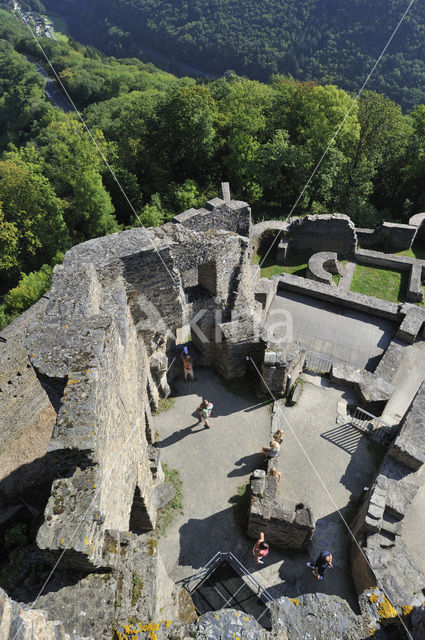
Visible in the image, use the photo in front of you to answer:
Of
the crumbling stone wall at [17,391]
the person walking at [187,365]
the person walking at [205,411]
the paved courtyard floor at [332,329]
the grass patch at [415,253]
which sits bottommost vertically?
the crumbling stone wall at [17,391]

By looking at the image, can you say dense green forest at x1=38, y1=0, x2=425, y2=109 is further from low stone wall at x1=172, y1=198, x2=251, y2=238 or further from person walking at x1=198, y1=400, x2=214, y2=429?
person walking at x1=198, y1=400, x2=214, y2=429

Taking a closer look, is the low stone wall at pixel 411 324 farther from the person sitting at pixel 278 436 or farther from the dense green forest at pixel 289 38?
the dense green forest at pixel 289 38


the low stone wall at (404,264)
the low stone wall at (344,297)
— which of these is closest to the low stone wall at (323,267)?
the low stone wall at (344,297)

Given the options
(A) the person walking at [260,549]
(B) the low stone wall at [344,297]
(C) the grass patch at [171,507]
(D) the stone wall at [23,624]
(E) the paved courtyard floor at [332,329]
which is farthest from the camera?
(B) the low stone wall at [344,297]

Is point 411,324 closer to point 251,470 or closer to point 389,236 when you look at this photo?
point 389,236

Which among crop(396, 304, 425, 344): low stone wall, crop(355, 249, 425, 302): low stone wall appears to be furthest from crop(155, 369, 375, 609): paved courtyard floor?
crop(355, 249, 425, 302): low stone wall

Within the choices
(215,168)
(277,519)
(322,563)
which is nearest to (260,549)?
(277,519)
